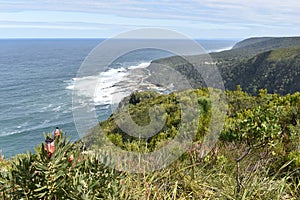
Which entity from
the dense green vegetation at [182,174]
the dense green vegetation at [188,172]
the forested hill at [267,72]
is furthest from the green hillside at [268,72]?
the dense green vegetation at [182,174]

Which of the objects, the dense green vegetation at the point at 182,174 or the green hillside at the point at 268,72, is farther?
the green hillside at the point at 268,72

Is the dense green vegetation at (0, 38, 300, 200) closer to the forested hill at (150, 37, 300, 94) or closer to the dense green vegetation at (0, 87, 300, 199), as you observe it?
the dense green vegetation at (0, 87, 300, 199)

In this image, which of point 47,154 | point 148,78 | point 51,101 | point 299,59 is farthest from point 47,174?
point 299,59

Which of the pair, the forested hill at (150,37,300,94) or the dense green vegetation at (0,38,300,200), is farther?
the forested hill at (150,37,300,94)

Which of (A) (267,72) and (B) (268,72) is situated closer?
(B) (268,72)

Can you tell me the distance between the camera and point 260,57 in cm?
6384

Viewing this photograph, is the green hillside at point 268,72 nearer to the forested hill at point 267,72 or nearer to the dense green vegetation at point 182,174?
the forested hill at point 267,72

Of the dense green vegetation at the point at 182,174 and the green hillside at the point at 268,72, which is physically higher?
the dense green vegetation at the point at 182,174

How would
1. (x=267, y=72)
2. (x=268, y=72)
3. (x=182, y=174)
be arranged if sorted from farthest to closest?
(x=267, y=72), (x=268, y=72), (x=182, y=174)

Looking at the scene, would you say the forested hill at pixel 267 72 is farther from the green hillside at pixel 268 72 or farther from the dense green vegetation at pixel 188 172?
the dense green vegetation at pixel 188 172

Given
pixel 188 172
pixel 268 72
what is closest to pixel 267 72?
pixel 268 72

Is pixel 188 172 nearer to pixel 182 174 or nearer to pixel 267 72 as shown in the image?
pixel 182 174

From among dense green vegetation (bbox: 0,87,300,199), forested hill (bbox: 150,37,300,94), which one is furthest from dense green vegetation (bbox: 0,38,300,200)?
forested hill (bbox: 150,37,300,94)

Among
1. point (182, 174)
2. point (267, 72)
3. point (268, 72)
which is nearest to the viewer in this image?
point (182, 174)
